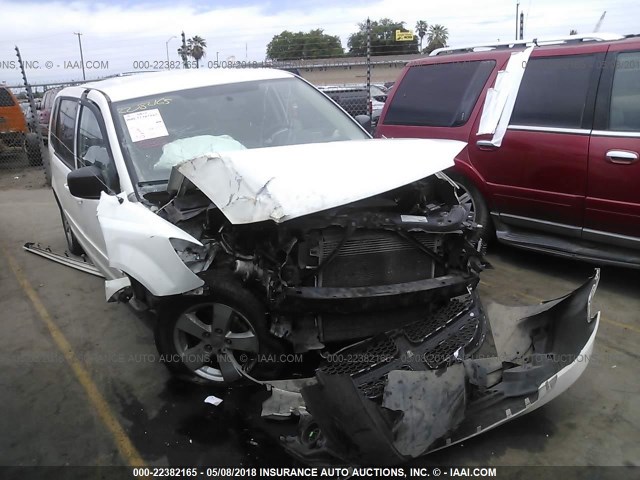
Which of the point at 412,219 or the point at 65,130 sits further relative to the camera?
the point at 65,130

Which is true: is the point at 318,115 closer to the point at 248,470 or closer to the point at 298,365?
the point at 298,365

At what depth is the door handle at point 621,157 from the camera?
3.94m

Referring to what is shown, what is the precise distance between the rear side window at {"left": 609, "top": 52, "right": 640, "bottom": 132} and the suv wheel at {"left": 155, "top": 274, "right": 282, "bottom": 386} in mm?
3181

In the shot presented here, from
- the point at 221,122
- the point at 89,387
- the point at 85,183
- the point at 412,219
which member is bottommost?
the point at 89,387

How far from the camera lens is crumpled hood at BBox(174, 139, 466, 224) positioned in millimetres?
2598

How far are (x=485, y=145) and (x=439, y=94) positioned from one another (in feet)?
2.80

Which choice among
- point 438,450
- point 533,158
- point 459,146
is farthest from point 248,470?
point 533,158

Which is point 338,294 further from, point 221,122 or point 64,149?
point 64,149

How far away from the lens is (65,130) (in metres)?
4.96

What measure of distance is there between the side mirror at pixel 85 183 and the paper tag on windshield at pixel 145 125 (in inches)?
15.6

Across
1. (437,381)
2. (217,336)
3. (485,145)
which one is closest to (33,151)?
(485,145)

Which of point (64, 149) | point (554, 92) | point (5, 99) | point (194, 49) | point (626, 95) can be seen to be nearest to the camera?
point (626, 95)

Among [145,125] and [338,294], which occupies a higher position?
[145,125]

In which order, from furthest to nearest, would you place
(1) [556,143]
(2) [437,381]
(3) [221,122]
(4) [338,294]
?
1. (1) [556,143]
2. (3) [221,122]
3. (4) [338,294]
4. (2) [437,381]
